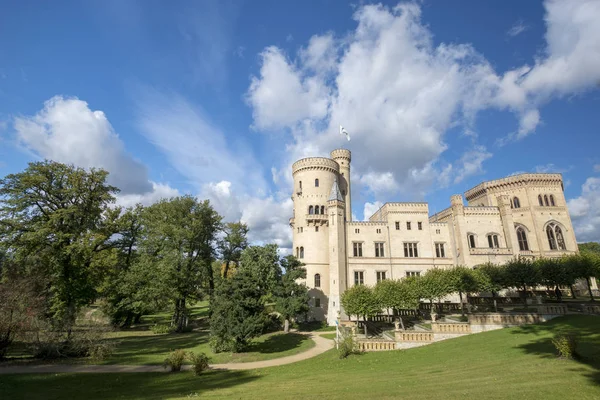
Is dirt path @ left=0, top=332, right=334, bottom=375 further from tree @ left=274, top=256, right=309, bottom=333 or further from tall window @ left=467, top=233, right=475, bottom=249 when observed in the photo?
tall window @ left=467, top=233, right=475, bottom=249

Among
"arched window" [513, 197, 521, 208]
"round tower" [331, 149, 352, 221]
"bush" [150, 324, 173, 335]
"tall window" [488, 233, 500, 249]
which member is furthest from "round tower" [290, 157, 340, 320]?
A: "arched window" [513, 197, 521, 208]

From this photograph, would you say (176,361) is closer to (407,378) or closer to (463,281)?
(407,378)

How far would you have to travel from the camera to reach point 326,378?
53.2 feet

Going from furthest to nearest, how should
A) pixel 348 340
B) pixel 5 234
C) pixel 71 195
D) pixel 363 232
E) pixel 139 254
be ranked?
pixel 363 232 < pixel 139 254 < pixel 71 195 < pixel 5 234 < pixel 348 340

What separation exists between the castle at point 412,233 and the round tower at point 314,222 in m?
0.14

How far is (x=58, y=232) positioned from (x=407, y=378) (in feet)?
103

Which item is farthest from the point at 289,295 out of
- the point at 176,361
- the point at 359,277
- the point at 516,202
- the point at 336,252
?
the point at 516,202

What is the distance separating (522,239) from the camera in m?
47.7

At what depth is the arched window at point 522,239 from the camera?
46938 mm

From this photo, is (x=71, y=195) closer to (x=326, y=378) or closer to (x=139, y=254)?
(x=139, y=254)

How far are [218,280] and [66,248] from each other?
45.8 feet

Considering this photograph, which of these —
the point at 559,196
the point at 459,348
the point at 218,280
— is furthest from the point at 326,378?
the point at 559,196

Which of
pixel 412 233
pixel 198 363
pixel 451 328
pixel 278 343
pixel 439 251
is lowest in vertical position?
pixel 278 343

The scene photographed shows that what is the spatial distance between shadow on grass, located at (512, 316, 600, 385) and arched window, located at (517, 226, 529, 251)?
26.3 meters
